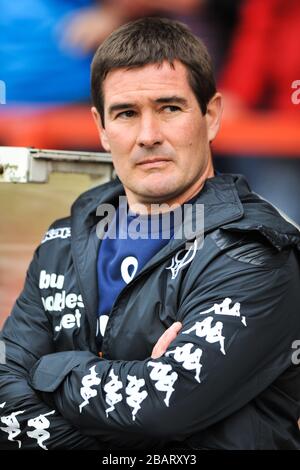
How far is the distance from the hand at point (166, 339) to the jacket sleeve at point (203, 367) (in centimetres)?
3

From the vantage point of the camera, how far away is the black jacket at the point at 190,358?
183 cm

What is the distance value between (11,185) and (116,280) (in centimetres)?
103

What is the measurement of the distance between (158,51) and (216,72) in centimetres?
80

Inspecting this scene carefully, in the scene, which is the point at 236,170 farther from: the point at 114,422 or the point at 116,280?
the point at 114,422

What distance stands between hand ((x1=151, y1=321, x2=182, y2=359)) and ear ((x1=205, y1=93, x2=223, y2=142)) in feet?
2.04

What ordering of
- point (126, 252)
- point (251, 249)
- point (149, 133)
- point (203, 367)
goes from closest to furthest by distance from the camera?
point (203, 367) < point (251, 249) < point (149, 133) < point (126, 252)

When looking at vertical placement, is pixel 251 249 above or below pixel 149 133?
below

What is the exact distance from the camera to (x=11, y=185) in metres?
3.04

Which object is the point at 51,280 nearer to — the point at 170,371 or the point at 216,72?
the point at 170,371

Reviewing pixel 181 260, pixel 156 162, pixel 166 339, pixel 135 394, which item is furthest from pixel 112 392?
pixel 156 162

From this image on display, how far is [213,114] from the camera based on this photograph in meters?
2.26

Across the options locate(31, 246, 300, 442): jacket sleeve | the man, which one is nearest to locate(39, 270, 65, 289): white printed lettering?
the man

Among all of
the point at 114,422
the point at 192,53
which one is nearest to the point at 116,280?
the point at 114,422

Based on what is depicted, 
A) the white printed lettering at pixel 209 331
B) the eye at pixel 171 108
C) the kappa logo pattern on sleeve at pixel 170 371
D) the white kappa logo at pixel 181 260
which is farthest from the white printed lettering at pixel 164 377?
the eye at pixel 171 108
